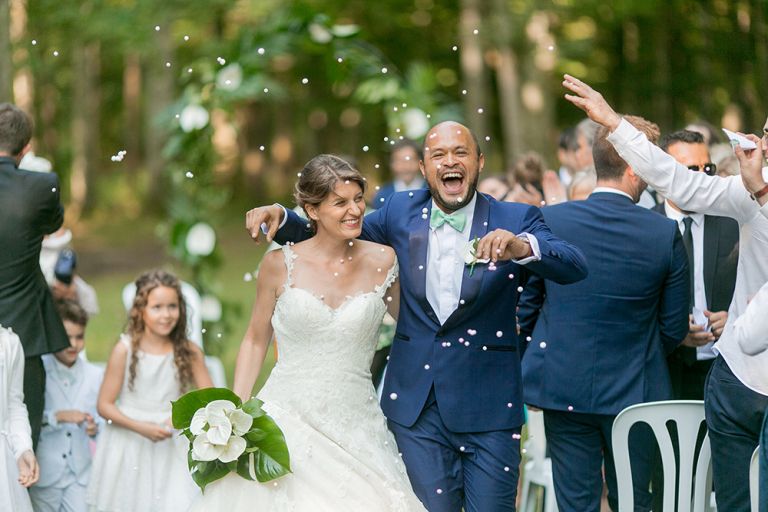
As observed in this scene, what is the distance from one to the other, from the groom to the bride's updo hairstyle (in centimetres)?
17

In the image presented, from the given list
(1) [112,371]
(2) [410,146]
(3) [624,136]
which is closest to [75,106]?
(2) [410,146]

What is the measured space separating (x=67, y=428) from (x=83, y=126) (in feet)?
78.3

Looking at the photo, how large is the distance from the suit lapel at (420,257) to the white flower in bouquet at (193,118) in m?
5.68

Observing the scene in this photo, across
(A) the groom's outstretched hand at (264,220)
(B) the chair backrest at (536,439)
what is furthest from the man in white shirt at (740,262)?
(B) the chair backrest at (536,439)

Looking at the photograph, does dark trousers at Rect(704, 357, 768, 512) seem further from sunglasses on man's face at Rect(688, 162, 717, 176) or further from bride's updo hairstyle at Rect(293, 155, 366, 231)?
bride's updo hairstyle at Rect(293, 155, 366, 231)

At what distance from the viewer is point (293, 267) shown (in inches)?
205

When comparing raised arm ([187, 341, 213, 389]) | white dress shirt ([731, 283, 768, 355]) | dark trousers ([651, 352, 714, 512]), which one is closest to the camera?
white dress shirt ([731, 283, 768, 355])

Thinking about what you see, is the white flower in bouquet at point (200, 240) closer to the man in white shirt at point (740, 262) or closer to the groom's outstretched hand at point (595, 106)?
the man in white shirt at point (740, 262)

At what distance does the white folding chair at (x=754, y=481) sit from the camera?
4488 mm

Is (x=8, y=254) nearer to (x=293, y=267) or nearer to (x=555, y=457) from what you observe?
(x=293, y=267)

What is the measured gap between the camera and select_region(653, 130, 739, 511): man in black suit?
19.5 feet

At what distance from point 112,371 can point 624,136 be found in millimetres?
3224

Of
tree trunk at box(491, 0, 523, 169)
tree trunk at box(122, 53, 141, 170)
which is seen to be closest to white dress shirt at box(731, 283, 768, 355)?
tree trunk at box(491, 0, 523, 169)

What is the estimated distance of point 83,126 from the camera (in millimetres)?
29703
